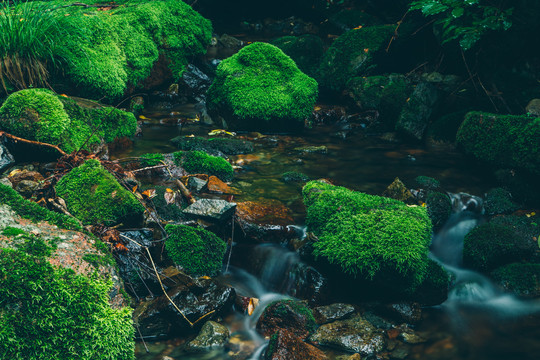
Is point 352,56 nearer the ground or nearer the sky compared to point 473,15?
nearer the ground

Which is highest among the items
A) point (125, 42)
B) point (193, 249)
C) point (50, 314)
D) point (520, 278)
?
point (125, 42)

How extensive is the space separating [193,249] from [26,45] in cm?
430

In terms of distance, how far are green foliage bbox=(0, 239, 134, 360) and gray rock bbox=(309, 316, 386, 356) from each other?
1.89m

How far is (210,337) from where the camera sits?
3.53 metres

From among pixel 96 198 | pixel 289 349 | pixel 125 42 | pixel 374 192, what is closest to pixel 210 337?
pixel 289 349

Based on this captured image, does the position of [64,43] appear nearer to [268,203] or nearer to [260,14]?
[268,203]

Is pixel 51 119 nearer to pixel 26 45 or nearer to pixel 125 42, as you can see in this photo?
pixel 26 45

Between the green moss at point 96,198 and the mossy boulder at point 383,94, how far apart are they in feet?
20.0

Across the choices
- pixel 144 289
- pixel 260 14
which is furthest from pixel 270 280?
pixel 260 14

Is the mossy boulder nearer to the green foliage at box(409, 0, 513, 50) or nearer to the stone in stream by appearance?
the green foliage at box(409, 0, 513, 50)

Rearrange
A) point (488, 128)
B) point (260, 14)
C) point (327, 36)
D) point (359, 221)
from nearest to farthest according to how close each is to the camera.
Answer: point (359, 221), point (488, 128), point (327, 36), point (260, 14)

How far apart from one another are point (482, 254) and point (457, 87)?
15.8 ft

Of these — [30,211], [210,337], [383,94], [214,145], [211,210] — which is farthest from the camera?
[383,94]

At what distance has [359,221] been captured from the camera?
426cm
